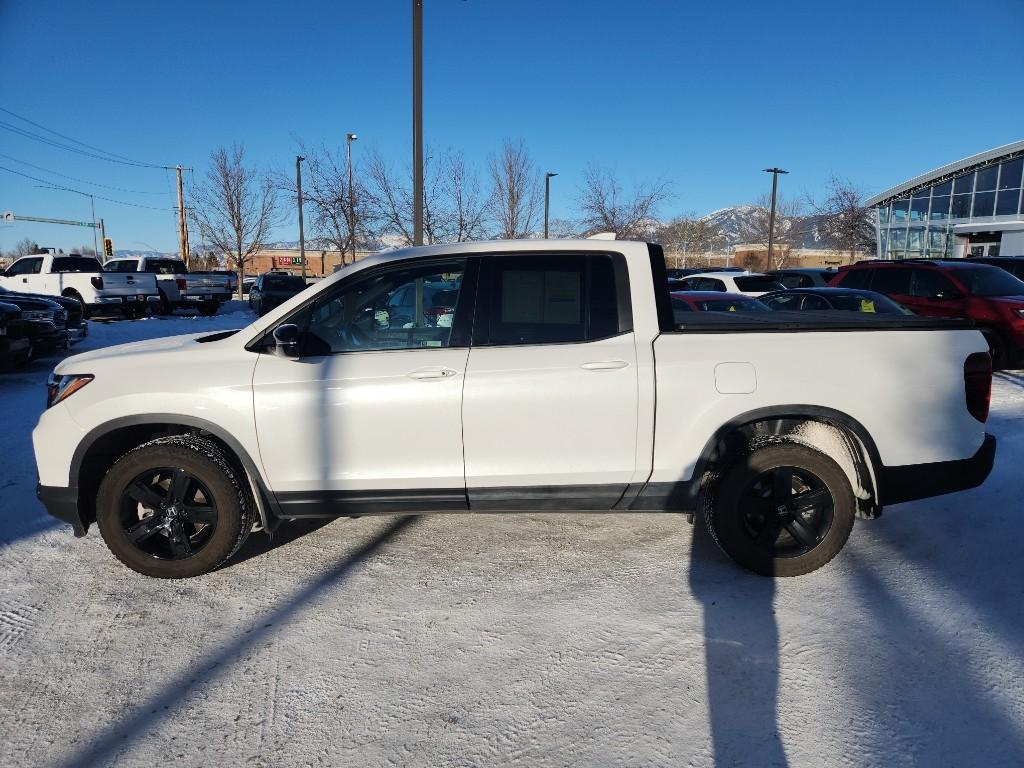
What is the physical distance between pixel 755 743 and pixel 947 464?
78.5 inches

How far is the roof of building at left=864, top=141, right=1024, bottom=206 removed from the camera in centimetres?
3553

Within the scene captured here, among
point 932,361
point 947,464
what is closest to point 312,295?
point 932,361

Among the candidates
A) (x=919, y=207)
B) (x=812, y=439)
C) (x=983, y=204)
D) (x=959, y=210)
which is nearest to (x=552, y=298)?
(x=812, y=439)

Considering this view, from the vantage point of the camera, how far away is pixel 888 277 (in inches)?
453

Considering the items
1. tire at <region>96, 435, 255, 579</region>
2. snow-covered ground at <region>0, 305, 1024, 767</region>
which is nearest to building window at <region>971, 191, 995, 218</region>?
snow-covered ground at <region>0, 305, 1024, 767</region>

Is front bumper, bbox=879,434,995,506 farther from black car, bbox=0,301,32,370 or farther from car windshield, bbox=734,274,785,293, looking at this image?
car windshield, bbox=734,274,785,293

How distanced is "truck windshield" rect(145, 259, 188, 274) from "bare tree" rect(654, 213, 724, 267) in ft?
87.4

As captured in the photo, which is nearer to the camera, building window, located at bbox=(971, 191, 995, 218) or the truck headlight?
the truck headlight

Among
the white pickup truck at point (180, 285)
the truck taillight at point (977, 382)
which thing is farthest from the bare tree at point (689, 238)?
the truck taillight at point (977, 382)

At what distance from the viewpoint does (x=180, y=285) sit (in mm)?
22188

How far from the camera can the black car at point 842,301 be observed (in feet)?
31.4

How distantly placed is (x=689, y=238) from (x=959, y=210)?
15.5 meters

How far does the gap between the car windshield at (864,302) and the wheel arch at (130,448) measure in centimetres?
876

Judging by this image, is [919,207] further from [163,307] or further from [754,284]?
[163,307]
